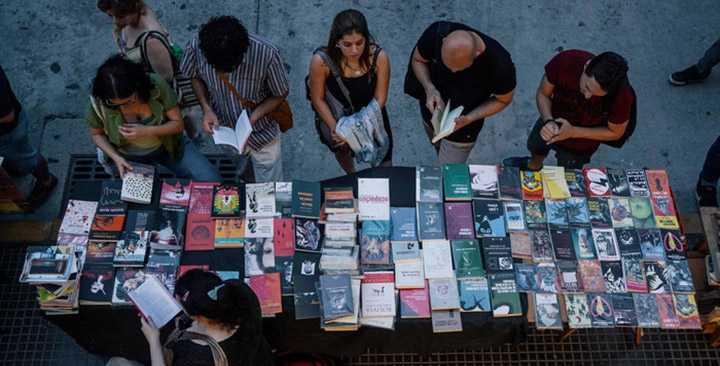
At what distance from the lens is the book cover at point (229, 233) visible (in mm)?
3051

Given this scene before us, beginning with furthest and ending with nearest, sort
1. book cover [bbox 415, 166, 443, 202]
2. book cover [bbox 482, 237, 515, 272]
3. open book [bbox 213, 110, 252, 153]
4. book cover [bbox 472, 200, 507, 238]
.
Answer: open book [bbox 213, 110, 252, 153] < book cover [bbox 415, 166, 443, 202] < book cover [bbox 472, 200, 507, 238] < book cover [bbox 482, 237, 515, 272]

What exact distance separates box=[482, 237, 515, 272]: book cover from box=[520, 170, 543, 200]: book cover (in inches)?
13.6

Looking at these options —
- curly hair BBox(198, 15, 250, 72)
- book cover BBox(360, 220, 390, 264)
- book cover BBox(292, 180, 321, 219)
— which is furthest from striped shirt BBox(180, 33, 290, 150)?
book cover BBox(360, 220, 390, 264)

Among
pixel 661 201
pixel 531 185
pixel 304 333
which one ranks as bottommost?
pixel 304 333

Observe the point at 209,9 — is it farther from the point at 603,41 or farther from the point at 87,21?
the point at 603,41

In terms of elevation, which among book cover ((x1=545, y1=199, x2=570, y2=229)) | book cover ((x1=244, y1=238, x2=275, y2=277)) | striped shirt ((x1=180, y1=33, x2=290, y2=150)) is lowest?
book cover ((x1=244, y1=238, x2=275, y2=277))

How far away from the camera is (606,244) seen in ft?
10.1

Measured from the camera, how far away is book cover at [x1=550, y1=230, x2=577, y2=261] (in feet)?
9.92

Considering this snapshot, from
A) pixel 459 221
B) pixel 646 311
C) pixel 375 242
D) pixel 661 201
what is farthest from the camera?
pixel 661 201

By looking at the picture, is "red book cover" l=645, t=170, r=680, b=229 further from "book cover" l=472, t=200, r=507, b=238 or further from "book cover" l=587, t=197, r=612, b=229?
"book cover" l=472, t=200, r=507, b=238

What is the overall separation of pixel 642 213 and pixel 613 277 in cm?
49

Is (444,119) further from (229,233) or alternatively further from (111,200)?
(111,200)

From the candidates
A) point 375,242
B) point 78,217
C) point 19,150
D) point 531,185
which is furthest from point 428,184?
point 19,150

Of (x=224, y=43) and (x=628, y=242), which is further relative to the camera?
(x=628, y=242)
